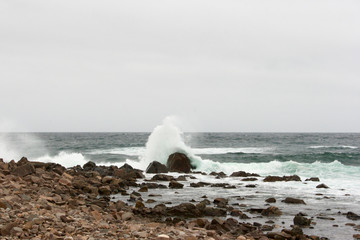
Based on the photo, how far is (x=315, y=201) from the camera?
13.2 m

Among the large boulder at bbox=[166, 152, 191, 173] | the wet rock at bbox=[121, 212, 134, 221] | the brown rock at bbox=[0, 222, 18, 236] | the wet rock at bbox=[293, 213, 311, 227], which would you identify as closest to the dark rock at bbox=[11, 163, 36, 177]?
the wet rock at bbox=[121, 212, 134, 221]

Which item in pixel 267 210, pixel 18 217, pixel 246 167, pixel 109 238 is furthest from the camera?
pixel 246 167

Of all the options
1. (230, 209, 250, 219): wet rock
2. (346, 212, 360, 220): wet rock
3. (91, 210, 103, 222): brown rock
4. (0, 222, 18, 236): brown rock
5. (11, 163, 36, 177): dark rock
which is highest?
(11, 163, 36, 177): dark rock

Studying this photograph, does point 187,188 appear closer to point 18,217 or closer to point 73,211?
point 73,211

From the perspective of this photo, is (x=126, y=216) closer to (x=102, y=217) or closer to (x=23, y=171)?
(x=102, y=217)

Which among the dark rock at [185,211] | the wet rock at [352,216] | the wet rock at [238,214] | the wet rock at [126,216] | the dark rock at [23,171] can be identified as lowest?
the wet rock at [352,216]

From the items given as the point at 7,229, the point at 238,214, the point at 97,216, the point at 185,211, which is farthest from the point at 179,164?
the point at 7,229

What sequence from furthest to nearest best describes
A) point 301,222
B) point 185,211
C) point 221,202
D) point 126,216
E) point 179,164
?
point 179,164, point 221,202, point 185,211, point 301,222, point 126,216

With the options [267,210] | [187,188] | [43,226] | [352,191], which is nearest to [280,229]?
[267,210]

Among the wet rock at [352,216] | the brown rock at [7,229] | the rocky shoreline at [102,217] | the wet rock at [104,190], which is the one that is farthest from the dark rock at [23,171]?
the wet rock at [352,216]

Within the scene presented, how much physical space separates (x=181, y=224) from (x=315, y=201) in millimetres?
6566

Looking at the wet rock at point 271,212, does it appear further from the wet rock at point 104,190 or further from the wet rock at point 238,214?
the wet rock at point 104,190

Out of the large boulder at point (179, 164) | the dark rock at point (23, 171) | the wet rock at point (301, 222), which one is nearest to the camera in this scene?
the wet rock at point (301, 222)

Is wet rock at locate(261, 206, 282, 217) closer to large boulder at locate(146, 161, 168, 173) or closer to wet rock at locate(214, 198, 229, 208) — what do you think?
wet rock at locate(214, 198, 229, 208)
